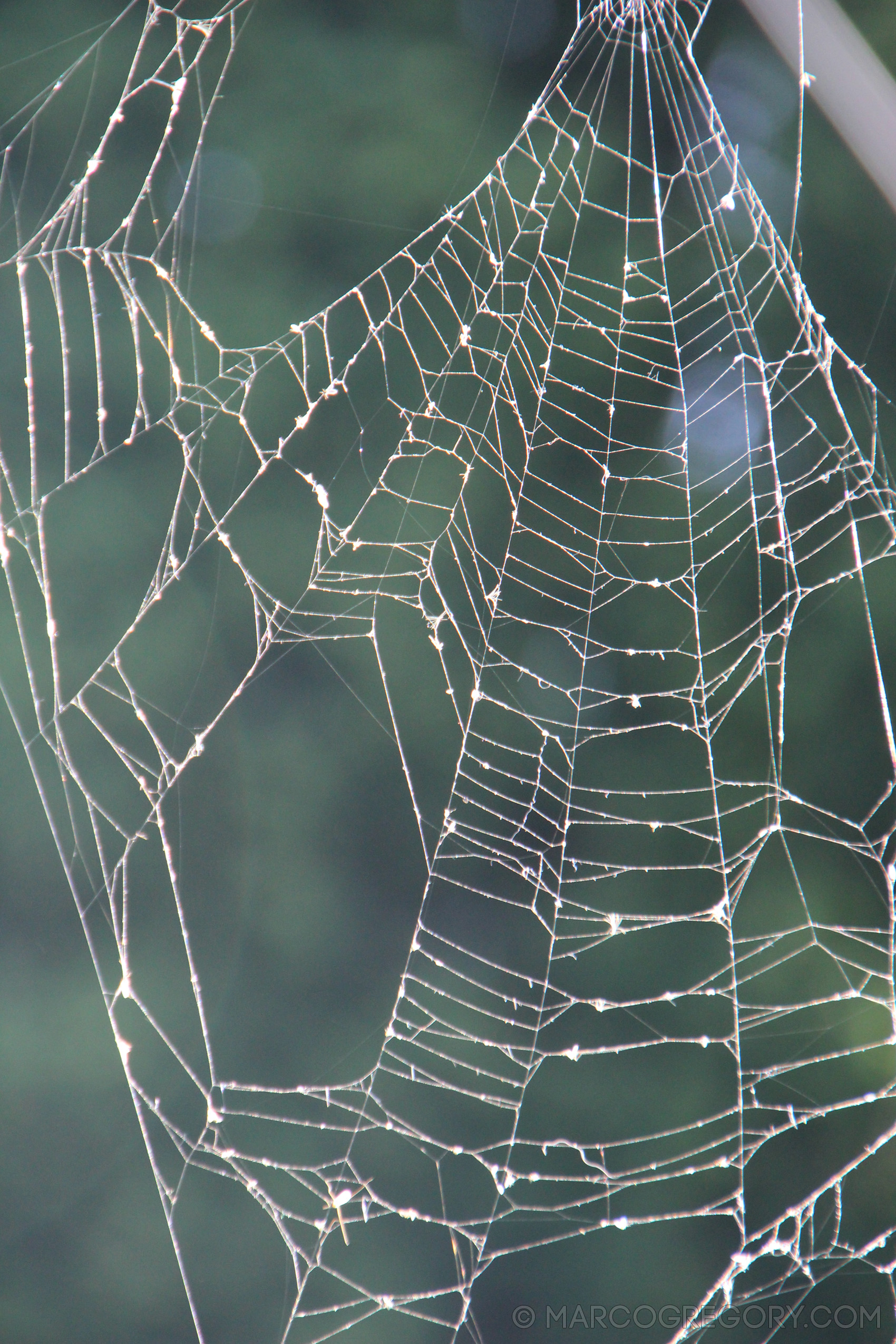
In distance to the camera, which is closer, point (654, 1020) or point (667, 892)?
point (654, 1020)

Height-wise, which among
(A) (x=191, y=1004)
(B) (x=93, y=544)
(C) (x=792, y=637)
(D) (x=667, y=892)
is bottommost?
(D) (x=667, y=892)

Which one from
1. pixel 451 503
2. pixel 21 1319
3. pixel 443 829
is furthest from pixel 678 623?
pixel 21 1319

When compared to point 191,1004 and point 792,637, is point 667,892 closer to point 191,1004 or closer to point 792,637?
point 792,637

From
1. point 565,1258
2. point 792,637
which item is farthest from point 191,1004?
point 792,637

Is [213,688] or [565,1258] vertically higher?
[213,688]

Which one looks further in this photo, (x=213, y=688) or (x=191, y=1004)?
(x=191, y=1004)

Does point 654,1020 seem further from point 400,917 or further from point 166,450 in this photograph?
point 166,450
